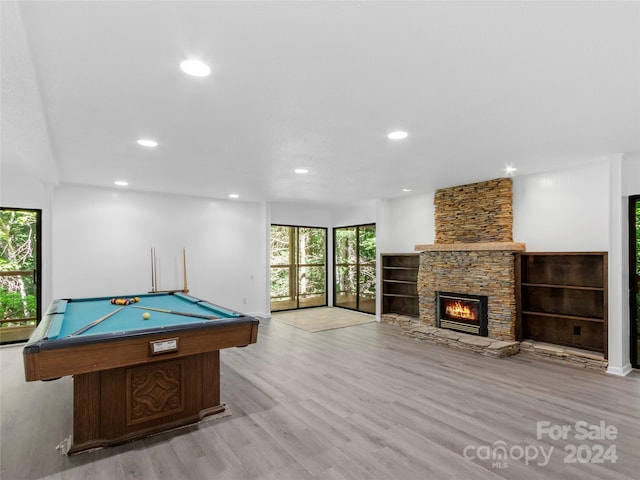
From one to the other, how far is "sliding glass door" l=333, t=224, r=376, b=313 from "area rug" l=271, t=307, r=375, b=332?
0.33 meters

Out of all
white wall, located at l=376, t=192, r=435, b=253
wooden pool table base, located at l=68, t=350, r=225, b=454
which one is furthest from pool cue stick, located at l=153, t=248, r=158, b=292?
white wall, located at l=376, t=192, r=435, b=253

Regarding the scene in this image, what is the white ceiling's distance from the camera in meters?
1.72

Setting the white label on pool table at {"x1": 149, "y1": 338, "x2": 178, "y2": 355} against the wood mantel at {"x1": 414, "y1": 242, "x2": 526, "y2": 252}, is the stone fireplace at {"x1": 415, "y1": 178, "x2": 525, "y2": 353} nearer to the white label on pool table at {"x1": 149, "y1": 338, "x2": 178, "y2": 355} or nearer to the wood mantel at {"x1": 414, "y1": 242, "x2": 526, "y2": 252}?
the wood mantel at {"x1": 414, "y1": 242, "x2": 526, "y2": 252}

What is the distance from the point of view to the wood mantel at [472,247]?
5.20 m

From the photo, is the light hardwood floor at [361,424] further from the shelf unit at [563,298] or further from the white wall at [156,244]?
the white wall at [156,244]

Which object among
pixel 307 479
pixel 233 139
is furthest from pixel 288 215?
pixel 307 479

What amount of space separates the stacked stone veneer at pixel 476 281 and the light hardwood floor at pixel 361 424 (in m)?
0.74

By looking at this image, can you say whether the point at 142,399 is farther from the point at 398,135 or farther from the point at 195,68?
the point at 398,135

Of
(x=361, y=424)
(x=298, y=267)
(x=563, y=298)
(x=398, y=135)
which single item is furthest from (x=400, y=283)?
(x=361, y=424)

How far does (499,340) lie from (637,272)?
1882 millimetres

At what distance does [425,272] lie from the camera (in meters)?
6.41

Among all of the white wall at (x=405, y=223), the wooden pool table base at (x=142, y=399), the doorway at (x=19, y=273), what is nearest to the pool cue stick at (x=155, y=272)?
the doorway at (x=19, y=273)

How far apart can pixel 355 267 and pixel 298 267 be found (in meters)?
1.45

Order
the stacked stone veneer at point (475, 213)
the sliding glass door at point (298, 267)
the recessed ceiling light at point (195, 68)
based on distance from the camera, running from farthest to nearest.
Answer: the sliding glass door at point (298, 267), the stacked stone veneer at point (475, 213), the recessed ceiling light at point (195, 68)
